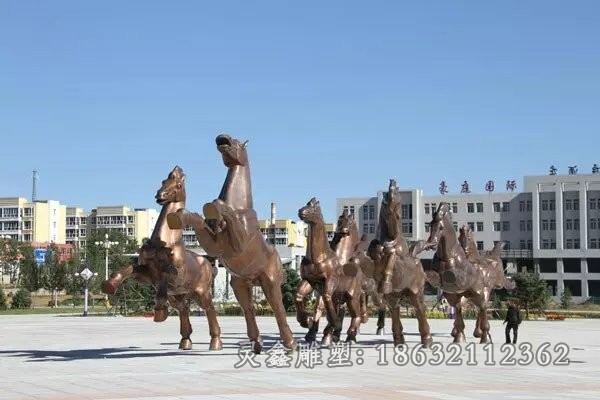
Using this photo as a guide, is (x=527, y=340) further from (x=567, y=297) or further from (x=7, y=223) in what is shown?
(x=7, y=223)

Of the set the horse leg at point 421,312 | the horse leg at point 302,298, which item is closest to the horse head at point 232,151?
the horse leg at point 302,298

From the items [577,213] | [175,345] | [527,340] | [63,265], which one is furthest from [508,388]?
[577,213]

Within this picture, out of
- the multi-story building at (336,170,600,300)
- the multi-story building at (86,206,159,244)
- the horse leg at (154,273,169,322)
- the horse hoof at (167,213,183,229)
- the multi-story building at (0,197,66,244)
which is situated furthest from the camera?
the multi-story building at (86,206,159,244)

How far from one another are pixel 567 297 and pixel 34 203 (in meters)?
91.4

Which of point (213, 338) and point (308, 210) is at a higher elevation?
point (308, 210)

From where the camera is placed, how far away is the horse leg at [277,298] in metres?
14.4

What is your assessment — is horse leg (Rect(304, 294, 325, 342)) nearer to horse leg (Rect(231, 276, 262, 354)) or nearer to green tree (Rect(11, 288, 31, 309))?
horse leg (Rect(231, 276, 262, 354))

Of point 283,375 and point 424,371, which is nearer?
point 283,375

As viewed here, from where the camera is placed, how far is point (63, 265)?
6994 cm

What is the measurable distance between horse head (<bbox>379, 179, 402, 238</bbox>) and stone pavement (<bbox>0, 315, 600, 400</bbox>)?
234 centimetres

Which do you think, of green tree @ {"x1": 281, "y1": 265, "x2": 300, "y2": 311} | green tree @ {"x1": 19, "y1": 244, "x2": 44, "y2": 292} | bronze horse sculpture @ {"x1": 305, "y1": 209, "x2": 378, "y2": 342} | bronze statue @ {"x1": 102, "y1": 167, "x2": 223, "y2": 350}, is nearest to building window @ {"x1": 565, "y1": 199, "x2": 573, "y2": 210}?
green tree @ {"x1": 281, "y1": 265, "x2": 300, "y2": 311}

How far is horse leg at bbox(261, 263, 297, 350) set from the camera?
14.4 m

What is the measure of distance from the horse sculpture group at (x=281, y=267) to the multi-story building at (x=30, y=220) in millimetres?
114711

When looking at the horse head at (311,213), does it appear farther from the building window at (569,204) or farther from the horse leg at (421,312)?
the building window at (569,204)
